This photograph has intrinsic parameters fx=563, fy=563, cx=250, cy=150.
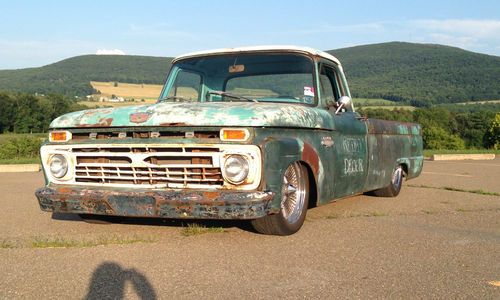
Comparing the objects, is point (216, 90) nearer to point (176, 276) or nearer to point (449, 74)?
point (176, 276)

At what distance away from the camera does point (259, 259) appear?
12.8 ft

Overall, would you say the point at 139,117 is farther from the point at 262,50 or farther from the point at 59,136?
the point at 262,50

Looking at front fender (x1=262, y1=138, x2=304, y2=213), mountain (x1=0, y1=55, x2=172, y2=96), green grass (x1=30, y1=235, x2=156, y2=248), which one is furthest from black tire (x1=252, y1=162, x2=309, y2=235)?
mountain (x1=0, y1=55, x2=172, y2=96)

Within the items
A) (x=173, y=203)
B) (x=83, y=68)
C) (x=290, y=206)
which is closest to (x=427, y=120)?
(x=83, y=68)

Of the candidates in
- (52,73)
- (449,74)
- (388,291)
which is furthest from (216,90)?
(449,74)

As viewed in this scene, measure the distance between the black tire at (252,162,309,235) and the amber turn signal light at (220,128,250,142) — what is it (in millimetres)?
495

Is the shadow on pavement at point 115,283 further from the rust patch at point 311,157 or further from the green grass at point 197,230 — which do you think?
the rust patch at point 311,157

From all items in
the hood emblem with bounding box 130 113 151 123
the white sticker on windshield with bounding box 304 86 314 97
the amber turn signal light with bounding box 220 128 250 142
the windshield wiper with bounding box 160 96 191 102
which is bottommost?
the amber turn signal light with bounding box 220 128 250 142

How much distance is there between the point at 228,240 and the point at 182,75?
2.38 meters

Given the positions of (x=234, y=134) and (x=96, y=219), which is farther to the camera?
(x=96, y=219)

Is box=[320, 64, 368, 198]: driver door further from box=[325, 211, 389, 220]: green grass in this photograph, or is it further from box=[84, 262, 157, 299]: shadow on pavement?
box=[84, 262, 157, 299]: shadow on pavement

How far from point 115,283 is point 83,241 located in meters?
1.25

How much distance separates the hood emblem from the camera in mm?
4481

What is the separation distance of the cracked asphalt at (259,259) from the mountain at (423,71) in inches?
3285
